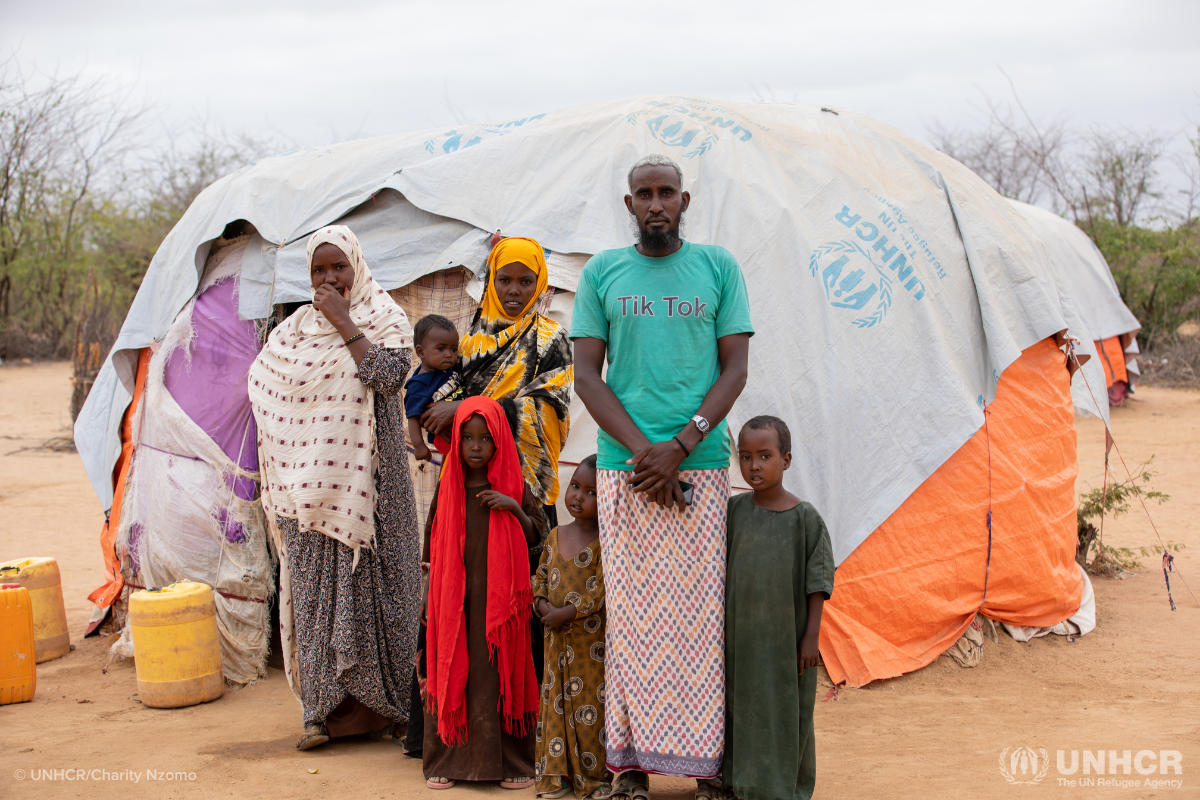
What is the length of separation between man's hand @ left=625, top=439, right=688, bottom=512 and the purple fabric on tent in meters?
2.61

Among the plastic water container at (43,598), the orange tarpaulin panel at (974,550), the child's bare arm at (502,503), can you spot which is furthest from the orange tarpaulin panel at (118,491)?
the orange tarpaulin panel at (974,550)

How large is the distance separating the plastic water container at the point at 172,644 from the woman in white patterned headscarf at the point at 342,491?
745 millimetres

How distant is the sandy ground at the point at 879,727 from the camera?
3182 mm

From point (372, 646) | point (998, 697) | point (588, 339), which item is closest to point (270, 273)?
point (372, 646)

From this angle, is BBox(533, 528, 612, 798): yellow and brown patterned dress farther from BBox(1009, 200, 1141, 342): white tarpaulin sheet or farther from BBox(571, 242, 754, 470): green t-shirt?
BBox(1009, 200, 1141, 342): white tarpaulin sheet

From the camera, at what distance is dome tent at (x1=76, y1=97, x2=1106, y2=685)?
4.19m

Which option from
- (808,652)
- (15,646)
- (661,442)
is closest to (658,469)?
(661,442)

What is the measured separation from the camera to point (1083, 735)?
11.7 feet

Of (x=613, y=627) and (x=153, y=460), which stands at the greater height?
(x=153, y=460)

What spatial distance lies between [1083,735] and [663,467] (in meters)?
2.15

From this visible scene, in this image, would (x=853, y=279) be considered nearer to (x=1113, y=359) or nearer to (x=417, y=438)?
(x=417, y=438)

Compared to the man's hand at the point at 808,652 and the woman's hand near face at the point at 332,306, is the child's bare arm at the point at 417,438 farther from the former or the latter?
the man's hand at the point at 808,652

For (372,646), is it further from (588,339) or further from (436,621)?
(588,339)

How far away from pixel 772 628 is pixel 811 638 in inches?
4.5
